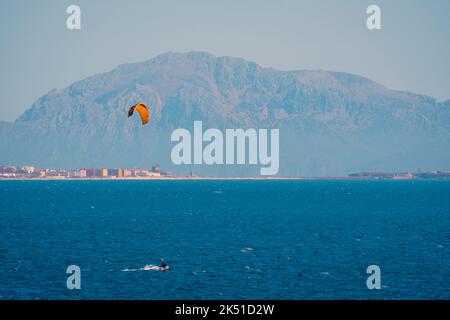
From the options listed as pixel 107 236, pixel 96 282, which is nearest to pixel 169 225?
pixel 107 236

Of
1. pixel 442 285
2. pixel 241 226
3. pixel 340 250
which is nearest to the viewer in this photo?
pixel 442 285

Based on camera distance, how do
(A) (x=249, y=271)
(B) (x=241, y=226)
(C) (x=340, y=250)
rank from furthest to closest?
(B) (x=241, y=226) → (C) (x=340, y=250) → (A) (x=249, y=271)

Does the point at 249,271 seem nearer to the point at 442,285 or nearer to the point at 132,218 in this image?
the point at 442,285

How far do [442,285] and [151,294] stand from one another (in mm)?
30749

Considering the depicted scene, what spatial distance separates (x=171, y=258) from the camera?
328 ft

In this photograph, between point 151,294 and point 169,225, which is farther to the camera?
point 169,225

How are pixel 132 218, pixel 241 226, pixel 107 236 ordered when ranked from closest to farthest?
pixel 107 236 < pixel 241 226 < pixel 132 218

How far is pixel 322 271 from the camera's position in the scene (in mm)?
88312
